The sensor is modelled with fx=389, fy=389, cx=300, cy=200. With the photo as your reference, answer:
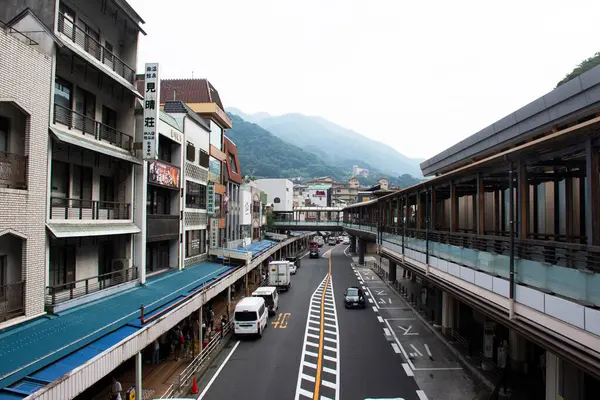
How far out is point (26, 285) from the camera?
12.5 meters

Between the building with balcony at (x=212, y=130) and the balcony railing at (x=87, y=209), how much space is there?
13.1 meters

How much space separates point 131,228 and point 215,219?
15.9 m

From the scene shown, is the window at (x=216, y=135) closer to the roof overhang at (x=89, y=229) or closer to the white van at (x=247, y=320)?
the roof overhang at (x=89, y=229)

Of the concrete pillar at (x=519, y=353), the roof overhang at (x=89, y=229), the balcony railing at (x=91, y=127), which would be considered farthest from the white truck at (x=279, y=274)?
the concrete pillar at (x=519, y=353)

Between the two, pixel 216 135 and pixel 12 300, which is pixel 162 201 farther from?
pixel 12 300

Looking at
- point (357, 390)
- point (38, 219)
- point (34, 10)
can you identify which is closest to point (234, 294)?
point (357, 390)

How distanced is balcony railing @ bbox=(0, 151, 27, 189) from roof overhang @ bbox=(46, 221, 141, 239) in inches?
73.1

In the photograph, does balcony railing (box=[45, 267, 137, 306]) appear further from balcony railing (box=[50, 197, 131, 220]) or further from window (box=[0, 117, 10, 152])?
window (box=[0, 117, 10, 152])

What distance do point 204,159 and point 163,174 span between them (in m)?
9.01

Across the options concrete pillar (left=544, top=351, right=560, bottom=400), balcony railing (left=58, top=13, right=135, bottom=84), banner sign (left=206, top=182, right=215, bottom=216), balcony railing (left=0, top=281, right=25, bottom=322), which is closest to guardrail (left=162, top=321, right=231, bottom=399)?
balcony railing (left=0, top=281, right=25, bottom=322)

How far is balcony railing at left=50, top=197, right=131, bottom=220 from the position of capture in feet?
50.2

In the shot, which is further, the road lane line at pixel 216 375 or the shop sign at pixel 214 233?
the shop sign at pixel 214 233

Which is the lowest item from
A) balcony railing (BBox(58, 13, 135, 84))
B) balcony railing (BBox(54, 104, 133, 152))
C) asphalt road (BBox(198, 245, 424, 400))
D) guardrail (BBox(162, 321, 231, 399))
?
asphalt road (BBox(198, 245, 424, 400))

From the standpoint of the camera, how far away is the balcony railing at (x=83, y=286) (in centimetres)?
1418
